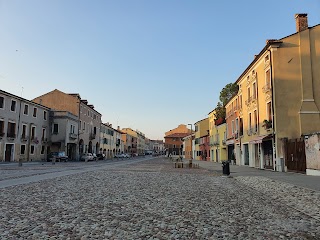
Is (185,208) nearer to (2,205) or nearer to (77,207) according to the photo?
(77,207)

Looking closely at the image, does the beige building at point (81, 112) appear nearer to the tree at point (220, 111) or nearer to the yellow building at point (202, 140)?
the yellow building at point (202, 140)

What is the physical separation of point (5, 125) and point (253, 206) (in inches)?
1482

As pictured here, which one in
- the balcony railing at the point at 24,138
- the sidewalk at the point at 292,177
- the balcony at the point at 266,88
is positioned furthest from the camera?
the balcony railing at the point at 24,138

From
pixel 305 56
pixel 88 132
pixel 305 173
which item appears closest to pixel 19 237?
pixel 305 173

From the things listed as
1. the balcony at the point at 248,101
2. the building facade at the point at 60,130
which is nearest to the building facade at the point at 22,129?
the building facade at the point at 60,130

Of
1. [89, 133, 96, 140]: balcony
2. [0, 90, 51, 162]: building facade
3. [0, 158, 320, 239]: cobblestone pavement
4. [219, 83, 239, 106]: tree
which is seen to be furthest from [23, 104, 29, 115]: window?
[0, 158, 320, 239]: cobblestone pavement

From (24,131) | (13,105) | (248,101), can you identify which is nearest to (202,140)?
(248,101)

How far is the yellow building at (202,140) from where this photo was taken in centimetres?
6121

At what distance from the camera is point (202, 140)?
64.9 m

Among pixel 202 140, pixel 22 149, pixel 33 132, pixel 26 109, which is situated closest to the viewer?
pixel 22 149

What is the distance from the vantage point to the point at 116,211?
24.4 ft

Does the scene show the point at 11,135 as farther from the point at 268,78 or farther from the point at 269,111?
the point at 268,78

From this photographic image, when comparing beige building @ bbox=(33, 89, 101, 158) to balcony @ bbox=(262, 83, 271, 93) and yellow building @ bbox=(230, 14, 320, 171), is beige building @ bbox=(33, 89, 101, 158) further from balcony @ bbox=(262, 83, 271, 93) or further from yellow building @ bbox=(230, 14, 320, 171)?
yellow building @ bbox=(230, 14, 320, 171)

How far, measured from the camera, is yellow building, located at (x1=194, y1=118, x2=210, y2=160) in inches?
2410
